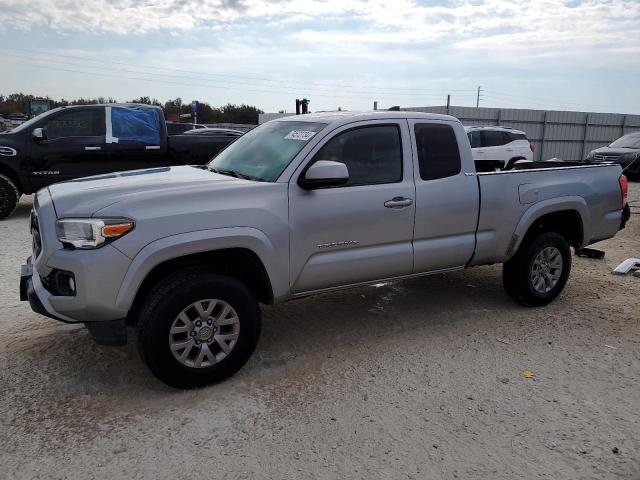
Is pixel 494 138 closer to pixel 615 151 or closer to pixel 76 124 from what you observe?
pixel 615 151

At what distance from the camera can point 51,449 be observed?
2908 millimetres

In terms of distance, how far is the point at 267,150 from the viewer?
4293mm

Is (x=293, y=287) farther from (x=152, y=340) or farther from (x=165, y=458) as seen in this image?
(x=165, y=458)

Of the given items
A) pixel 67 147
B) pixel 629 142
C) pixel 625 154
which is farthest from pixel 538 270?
pixel 629 142

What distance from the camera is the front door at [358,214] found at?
12.5 feet

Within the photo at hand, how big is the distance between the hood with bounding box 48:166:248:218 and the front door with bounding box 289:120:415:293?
0.57m

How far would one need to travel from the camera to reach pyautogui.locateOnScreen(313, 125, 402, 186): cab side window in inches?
161

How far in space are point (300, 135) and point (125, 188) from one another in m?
1.36

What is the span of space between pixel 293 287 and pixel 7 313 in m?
Answer: 2.75

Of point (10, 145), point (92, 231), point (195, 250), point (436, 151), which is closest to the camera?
point (92, 231)

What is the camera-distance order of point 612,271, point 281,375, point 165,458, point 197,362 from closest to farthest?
point 165,458
point 197,362
point 281,375
point 612,271

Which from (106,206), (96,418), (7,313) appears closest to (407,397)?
(96,418)

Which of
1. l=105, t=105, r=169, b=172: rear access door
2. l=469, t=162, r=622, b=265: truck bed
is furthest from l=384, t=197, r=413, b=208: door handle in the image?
l=105, t=105, r=169, b=172: rear access door

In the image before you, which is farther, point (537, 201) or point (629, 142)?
point (629, 142)
